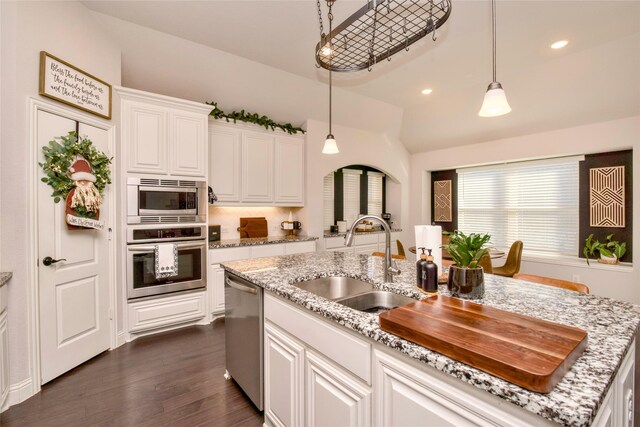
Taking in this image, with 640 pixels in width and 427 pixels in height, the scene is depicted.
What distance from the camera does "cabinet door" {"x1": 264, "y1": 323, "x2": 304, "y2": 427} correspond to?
5.03 ft

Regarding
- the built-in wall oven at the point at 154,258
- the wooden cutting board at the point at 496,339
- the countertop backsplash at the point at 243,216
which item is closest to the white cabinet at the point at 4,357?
the built-in wall oven at the point at 154,258

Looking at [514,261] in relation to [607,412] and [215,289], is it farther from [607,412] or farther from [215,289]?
[215,289]

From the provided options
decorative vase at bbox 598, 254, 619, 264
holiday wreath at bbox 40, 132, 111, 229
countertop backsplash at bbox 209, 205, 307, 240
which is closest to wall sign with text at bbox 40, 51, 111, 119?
holiday wreath at bbox 40, 132, 111, 229

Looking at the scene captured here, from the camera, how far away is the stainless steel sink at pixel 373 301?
5.59 feet

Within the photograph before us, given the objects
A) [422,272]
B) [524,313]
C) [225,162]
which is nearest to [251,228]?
[225,162]

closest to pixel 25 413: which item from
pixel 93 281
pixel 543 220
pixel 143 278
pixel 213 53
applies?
pixel 93 281

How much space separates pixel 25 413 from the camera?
78.7 inches

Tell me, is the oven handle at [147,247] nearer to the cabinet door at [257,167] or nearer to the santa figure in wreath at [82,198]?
the santa figure in wreath at [82,198]

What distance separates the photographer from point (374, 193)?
6344mm

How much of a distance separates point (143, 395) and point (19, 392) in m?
0.84

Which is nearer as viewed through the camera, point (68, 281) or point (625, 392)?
point (625, 392)

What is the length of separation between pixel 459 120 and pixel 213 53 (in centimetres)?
381

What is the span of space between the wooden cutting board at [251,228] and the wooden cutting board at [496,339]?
350cm

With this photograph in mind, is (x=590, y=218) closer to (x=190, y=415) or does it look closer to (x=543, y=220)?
(x=543, y=220)
